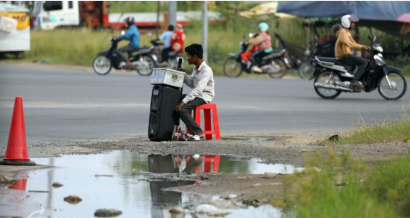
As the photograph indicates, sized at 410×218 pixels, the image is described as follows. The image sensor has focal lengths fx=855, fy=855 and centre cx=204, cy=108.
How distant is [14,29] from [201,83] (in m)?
22.1

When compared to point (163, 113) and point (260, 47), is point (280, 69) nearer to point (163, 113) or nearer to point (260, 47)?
point (260, 47)

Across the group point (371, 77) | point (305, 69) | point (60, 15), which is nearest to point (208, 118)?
point (371, 77)

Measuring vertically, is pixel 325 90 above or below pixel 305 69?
above

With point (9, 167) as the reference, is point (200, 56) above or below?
above

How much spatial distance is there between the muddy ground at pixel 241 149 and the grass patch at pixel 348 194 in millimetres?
1037

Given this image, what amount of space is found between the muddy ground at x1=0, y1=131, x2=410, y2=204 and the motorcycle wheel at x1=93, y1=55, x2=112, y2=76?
54.2ft

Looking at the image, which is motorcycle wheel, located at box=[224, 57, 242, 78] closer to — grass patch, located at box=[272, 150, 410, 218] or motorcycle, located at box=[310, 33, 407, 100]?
motorcycle, located at box=[310, 33, 407, 100]

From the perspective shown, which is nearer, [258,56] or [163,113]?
[163,113]

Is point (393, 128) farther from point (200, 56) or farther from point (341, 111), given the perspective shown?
point (341, 111)

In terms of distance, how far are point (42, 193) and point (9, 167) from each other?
170 centimetres

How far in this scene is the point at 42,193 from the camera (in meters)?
7.31

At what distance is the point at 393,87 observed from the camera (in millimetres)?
19578

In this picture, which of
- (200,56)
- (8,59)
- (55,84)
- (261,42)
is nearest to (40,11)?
(8,59)

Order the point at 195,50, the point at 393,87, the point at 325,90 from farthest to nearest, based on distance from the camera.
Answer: the point at 325,90
the point at 393,87
the point at 195,50
